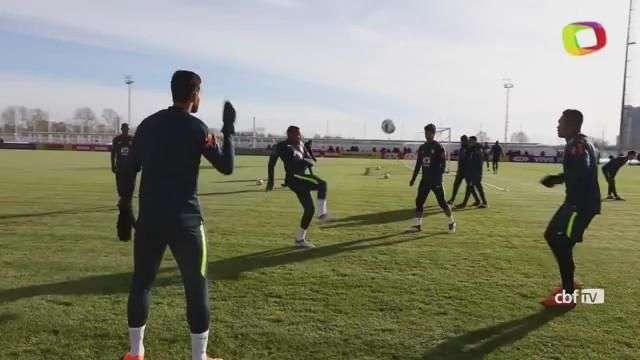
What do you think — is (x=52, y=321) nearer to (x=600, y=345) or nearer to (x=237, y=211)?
(x=600, y=345)

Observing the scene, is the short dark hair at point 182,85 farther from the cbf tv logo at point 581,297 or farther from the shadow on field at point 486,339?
the cbf tv logo at point 581,297

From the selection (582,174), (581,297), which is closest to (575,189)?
(582,174)

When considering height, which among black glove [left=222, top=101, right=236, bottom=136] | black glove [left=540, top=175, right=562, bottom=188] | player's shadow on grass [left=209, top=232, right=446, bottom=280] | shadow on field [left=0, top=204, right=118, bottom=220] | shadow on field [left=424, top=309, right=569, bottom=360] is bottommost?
shadow on field [left=424, top=309, right=569, bottom=360]

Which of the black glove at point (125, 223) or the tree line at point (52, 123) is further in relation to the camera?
the tree line at point (52, 123)

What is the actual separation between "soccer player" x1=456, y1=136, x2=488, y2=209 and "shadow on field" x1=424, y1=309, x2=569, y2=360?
10.3 metres

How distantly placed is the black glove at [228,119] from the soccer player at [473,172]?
1257 cm

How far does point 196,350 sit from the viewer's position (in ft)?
13.3

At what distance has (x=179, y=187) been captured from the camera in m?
3.89

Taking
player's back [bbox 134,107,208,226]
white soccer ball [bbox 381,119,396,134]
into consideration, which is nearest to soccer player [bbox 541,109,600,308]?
player's back [bbox 134,107,208,226]

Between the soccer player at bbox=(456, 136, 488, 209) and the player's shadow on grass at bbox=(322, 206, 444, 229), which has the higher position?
the soccer player at bbox=(456, 136, 488, 209)

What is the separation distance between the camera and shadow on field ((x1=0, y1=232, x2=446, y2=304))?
6246mm

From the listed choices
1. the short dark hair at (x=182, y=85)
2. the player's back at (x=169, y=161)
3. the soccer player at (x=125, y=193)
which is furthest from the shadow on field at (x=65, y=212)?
the short dark hair at (x=182, y=85)

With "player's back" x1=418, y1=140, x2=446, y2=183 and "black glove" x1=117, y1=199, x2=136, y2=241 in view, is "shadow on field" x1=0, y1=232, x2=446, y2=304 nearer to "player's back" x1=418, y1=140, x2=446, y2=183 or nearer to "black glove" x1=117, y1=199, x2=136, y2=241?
"player's back" x1=418, y1=140, x2=446, y2=183

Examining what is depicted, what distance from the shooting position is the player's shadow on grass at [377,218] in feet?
39.3
